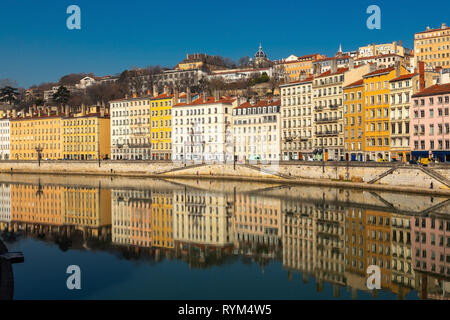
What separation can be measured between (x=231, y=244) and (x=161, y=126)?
194 feet

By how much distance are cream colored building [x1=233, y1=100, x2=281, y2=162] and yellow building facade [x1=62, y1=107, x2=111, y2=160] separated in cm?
2838

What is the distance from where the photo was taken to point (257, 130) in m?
78.7

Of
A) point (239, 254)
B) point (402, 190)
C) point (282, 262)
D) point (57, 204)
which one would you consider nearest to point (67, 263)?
point (239, 254)

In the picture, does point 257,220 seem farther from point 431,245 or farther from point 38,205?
point 38,205

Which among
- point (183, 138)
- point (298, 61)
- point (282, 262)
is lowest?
point (282, 262)

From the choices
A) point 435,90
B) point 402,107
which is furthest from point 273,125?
point 435,90

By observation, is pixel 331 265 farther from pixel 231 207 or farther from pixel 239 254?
pixel 231 207

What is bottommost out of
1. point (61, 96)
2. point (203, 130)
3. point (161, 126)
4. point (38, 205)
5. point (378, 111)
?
point (38, 205)

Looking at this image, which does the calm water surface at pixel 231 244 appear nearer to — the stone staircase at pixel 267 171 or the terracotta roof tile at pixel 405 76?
the stone staircase at pixel 267 171

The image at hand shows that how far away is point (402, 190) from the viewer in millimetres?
48656

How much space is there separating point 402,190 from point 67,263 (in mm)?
32636

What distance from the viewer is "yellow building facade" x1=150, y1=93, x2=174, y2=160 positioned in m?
87.8

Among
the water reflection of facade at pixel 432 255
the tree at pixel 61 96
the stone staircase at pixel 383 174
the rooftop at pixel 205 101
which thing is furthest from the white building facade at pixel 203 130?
the water reflection of facade at pixel 432 255

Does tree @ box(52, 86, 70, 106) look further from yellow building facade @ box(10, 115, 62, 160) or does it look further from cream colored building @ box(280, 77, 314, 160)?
cream colored building @ box(280, 77, 314, 160)
